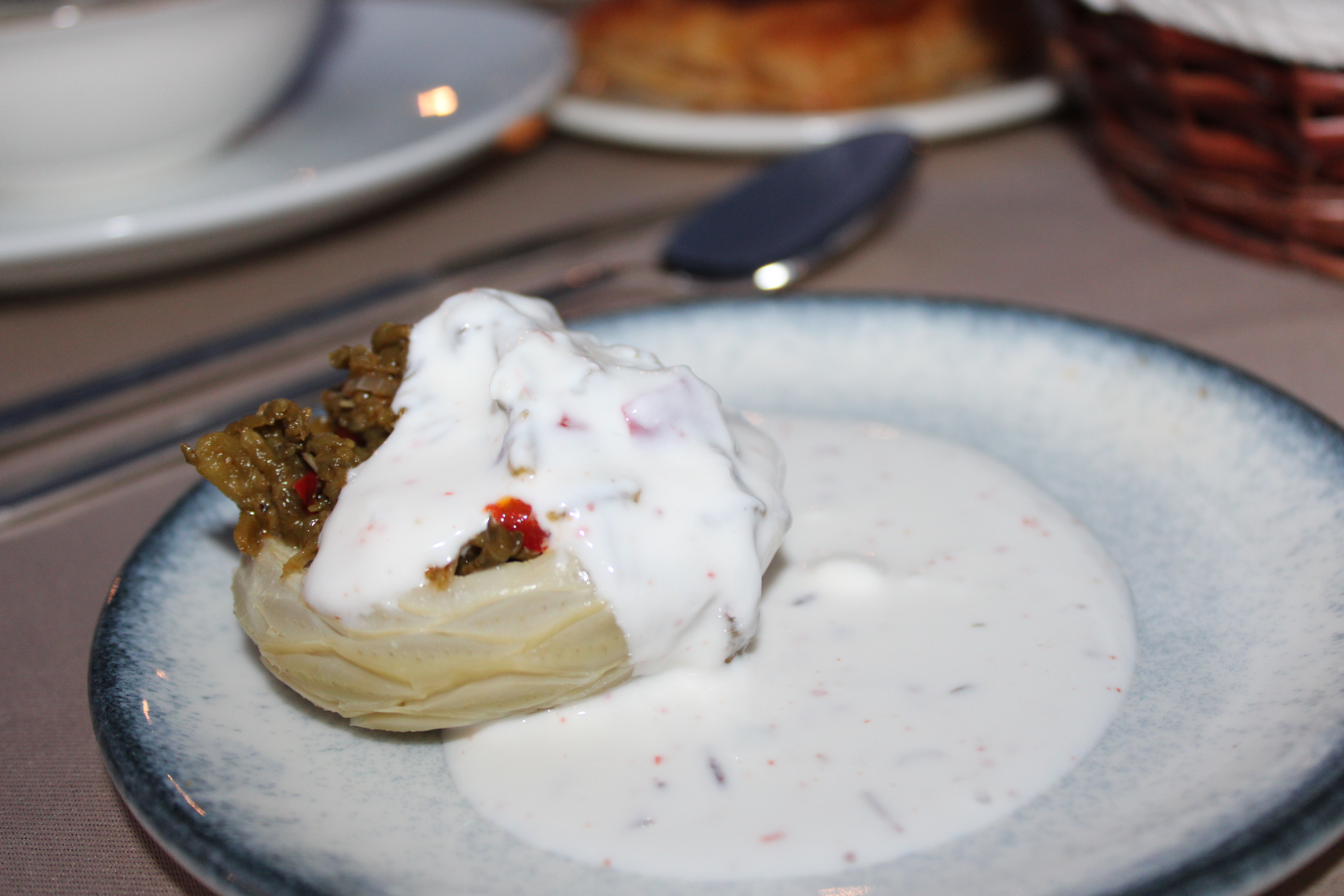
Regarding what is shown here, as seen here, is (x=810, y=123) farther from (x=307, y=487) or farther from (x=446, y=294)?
(x=307, y=487)

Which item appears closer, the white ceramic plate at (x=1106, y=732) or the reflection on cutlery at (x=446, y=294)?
the white ceramic plate at (x=1106, y=732)

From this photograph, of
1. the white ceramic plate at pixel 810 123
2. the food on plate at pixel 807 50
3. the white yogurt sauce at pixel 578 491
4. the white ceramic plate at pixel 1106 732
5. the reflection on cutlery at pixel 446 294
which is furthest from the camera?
the food on plate at pixel 807 50

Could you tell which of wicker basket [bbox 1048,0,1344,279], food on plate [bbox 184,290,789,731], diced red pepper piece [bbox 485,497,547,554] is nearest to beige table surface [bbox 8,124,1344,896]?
wicker basket [bbox 1048,0,1344,279]

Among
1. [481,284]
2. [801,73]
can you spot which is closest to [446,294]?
[481,284]

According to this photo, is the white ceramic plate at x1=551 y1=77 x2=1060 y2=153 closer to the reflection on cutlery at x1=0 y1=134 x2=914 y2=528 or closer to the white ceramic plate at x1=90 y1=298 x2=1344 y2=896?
the reflection on cutlery at x1=0 y1=134 x2=914 y2=528

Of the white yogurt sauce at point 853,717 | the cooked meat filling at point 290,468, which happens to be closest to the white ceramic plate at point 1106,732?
the white yogurt sauce at point 853,717

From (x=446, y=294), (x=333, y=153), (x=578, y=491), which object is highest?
(x=578, y=491)

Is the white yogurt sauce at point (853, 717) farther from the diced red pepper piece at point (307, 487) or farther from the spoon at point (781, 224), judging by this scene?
the spoon at point (781, 224)
